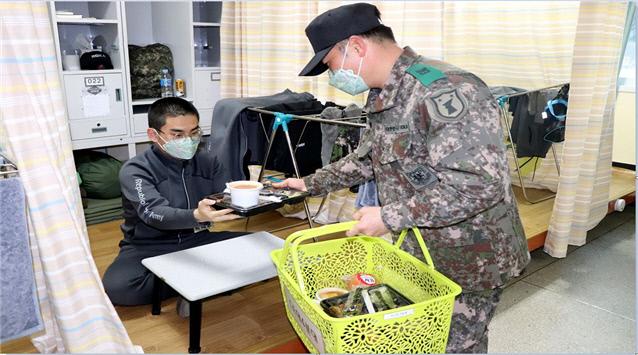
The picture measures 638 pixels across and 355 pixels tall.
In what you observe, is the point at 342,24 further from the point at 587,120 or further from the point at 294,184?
the point at 587,120

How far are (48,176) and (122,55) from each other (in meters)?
2.35

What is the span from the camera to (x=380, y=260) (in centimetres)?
161

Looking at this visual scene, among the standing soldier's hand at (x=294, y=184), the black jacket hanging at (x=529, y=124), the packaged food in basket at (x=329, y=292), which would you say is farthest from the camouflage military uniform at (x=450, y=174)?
the black jacket hanging at (x=529, y=124)

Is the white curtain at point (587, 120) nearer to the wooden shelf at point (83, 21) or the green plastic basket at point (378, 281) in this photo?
the green plastic basket at point (378, 281)

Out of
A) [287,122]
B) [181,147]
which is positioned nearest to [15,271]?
[181,147]

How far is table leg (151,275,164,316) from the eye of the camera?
2109 mm

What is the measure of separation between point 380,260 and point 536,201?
2309 mm

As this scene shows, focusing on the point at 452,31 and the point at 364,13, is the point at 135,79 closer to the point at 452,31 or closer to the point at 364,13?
the point at 452,31

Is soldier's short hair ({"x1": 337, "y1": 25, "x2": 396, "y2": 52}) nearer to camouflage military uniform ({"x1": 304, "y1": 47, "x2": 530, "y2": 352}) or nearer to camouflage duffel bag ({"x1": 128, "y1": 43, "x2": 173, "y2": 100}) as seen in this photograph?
camouflage military uniform ({"x1": 304, "y1": 47, "x2": 530, "y2": 352})

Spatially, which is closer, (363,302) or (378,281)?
(363,302)

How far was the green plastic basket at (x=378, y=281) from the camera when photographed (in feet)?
3.78

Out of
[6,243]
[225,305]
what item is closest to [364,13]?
[6,243]

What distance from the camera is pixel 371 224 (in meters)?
1.30

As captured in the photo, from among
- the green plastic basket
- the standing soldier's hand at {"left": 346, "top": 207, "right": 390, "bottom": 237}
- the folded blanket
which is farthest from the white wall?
the folded blanket
